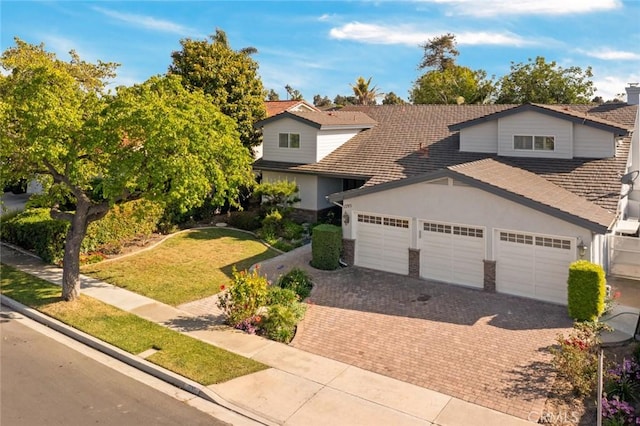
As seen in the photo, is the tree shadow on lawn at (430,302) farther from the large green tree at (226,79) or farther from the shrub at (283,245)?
the large green tree at (226,79)

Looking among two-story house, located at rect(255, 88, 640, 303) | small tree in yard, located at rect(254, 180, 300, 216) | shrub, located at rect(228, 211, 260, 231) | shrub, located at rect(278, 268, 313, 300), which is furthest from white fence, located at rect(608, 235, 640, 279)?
shrub, located at rect(228, 211, 260, 231)

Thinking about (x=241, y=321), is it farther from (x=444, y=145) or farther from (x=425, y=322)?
(x=444, y=145)

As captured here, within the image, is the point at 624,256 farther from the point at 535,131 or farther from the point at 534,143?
the point at 535,131

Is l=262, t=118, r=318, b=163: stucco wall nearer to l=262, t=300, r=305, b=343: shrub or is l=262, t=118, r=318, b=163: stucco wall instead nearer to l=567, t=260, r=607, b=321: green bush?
l=262, t=300, r=305, b=343: shrub

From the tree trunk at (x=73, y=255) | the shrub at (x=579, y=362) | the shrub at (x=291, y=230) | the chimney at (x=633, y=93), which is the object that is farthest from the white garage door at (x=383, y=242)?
the chimney at (x=633, y=93)

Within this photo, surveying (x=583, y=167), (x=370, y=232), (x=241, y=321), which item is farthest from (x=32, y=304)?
(x=583, y=167)
